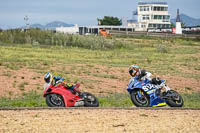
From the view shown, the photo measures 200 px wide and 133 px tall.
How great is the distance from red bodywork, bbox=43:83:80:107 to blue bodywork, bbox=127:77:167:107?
2059mm

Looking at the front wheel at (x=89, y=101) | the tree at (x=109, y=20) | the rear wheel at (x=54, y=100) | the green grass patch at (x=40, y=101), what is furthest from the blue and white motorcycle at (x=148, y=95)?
the tree at (x=109, y=20)

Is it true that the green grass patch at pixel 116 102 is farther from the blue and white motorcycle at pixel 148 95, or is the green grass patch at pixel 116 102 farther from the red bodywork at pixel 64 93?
the red bodywork at pixel 64 93

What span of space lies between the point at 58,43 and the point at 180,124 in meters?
42.0

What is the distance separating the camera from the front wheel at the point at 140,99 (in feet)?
50.8

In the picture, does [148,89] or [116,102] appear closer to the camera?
[148,89]

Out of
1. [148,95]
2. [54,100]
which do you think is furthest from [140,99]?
[54,100]

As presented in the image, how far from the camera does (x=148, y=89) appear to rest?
15.5 meters

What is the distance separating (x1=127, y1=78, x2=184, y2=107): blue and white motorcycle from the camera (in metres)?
15.4

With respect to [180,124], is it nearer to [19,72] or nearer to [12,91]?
[12,91]

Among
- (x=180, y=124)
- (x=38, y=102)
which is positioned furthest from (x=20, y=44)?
(x=180, y=124)

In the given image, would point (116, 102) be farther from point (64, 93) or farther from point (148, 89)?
point (64, 93)

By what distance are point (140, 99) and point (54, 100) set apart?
310 centimetres

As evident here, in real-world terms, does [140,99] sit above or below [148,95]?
below

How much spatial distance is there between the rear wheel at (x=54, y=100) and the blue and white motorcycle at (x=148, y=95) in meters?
2.54
